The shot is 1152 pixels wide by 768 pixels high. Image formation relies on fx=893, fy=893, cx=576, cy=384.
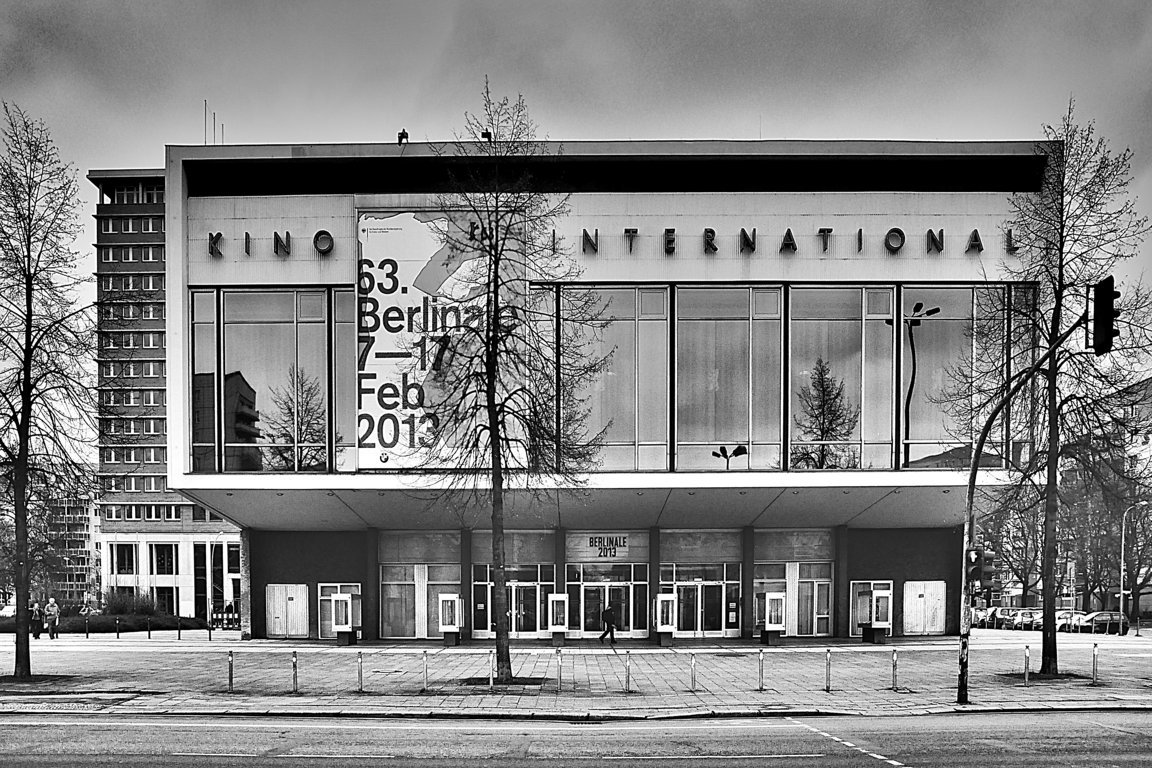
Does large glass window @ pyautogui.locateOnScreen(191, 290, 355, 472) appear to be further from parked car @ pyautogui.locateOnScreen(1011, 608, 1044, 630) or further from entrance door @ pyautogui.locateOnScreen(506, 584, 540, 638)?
parked car @ pyautogui.locateOnScreen(1011, 608, 1044, 630)

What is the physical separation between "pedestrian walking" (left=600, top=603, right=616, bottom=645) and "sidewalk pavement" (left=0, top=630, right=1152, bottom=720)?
3.59ft

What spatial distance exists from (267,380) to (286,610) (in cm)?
954

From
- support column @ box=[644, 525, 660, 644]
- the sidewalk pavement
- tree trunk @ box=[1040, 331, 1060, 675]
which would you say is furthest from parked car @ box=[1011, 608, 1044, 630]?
tree trunk @ box=[1040, 331, 1060, 675]

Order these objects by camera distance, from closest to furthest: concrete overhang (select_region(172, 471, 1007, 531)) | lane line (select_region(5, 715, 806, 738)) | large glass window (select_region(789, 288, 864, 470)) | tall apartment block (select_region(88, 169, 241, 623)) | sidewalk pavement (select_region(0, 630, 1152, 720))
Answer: lane line (select_region(5, 715, 806, 738)) → sidewalk pavement (select_region(0, 630, 1152, 720)) → concrete overhang (select_region(172, 471, 1007, 531)) → large glass window (select_region(789, 288, 864, 470)) → tall apartment block (select_region(88, 169, 241, 623))

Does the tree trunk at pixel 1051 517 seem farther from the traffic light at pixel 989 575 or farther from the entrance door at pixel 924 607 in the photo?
the traffic light at pixel 989 575

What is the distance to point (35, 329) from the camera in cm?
2241

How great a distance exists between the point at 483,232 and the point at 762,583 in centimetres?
2061

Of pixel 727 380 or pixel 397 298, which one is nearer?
pixel 397 298

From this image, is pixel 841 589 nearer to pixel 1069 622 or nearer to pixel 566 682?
pixel 566 682

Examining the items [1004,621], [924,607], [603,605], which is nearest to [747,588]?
[603,605]

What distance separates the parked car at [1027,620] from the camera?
2126 inches

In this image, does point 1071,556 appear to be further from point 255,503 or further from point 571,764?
point 571,764

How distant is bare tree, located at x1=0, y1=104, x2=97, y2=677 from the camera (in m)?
22.3

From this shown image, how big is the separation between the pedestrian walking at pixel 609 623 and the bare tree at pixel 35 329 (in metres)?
18.6
